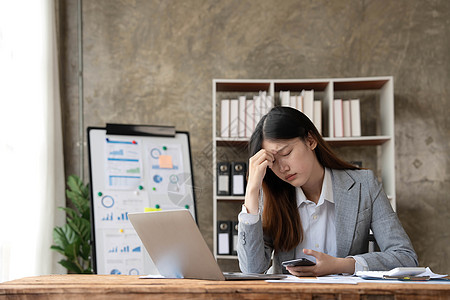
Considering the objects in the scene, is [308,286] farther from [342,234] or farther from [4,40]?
[4,40]

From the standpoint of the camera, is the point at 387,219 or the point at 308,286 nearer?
the point at 308,286

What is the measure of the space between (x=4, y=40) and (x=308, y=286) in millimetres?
2559

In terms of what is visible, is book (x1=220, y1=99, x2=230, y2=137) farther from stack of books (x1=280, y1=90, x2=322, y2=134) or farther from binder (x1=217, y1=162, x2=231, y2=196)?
stack of books (x1=280, y1=90, x2=322, y2=134)

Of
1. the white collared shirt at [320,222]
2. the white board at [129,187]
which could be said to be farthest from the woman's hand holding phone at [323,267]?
the white board at [129,187]

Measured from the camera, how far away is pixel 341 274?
169 cm

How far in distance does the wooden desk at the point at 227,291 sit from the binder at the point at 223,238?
2311 millimetres

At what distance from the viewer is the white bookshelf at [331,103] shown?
3543 mm

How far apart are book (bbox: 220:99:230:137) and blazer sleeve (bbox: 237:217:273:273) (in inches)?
67.8

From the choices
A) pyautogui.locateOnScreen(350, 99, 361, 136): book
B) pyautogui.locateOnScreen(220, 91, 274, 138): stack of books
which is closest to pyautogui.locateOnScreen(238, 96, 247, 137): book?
pyautogui.locateOnScreen(220, 91, 274, 138): stack of books

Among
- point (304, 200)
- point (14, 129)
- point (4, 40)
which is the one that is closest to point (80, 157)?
point (14, 129)

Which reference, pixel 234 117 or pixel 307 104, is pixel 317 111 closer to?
pixel 307 104

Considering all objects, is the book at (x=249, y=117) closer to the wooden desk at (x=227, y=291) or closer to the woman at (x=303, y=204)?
the woman at (x=303, y=204)

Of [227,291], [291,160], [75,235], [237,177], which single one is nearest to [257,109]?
[237,177]

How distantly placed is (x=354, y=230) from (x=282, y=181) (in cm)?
35
